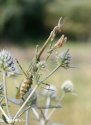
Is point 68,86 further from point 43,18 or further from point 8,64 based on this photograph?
point 43,18

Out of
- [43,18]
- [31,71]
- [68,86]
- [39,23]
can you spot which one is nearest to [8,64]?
[31,71]

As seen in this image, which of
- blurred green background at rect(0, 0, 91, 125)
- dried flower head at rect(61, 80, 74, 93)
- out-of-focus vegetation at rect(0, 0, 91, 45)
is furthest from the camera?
out-of-focus vegetation at rect(0, 0, 91, 45)

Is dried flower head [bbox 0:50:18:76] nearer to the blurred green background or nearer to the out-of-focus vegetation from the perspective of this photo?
the blurred green background

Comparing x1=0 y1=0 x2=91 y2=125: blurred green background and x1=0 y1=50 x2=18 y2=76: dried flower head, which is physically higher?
x1=0 y1=0 x2=91 y2=125: blurred green background

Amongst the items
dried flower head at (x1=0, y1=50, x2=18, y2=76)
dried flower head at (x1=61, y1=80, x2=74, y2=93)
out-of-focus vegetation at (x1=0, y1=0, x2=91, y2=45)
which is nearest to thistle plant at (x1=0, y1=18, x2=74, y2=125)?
dried flower head at (x1=0, y1=50, x2=18, y2=76)

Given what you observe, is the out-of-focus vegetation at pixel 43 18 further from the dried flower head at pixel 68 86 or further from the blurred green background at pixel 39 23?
the dried flower head at pixel 68 86

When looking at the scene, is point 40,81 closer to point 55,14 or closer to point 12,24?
point 12,24
